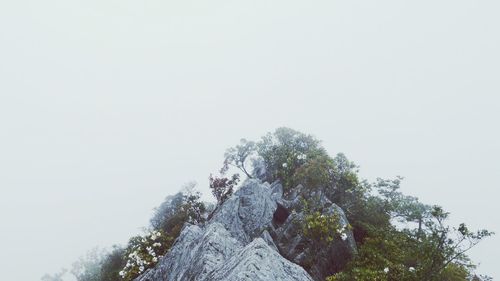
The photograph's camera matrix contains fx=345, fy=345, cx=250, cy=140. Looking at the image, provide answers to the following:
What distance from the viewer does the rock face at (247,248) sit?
35.7ft

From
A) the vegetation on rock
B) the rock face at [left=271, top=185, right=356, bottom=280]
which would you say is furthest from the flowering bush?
the rock face at [left=271, top=185, right=356, bottom=280]

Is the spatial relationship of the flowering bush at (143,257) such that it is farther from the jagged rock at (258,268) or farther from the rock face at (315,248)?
the jagged rock at (258,268)

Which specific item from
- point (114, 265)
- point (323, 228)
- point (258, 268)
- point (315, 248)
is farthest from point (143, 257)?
point (258, 268)

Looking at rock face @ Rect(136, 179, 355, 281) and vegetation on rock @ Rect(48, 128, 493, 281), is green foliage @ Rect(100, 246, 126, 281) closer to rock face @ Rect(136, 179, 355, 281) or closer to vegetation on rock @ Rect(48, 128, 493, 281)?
vegetation on rock @ Rect(48, 128, 493, 281)

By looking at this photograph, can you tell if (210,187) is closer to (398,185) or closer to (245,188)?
(245,188)

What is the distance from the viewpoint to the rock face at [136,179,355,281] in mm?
10867

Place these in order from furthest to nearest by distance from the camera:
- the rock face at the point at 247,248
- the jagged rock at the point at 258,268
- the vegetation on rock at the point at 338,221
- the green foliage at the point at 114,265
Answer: the green foliage at the point at 114,265 → the vegetation on rock at the point at 338,221 → the rock face at the point at 247,248 → the jagged rock at the point at 258,268

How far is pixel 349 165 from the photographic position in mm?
38938

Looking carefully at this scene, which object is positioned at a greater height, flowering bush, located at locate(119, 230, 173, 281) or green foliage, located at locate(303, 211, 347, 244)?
green foliage, located at locate(303, 211, 347, 244)

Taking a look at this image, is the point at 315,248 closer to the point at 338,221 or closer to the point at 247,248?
the point at 338,221

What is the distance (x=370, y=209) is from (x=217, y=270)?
28.7 meters

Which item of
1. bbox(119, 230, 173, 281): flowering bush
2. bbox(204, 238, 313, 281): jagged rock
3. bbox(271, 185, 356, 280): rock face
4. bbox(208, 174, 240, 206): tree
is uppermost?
bbox(208, 174, 240, 206): tree

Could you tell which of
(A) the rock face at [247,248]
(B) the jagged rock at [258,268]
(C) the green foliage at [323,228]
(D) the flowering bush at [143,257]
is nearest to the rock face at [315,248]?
(A) the rock face at [247,248]

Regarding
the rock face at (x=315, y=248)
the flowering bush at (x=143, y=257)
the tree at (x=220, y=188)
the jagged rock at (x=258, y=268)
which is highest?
the tree at (x=220, y=188)
